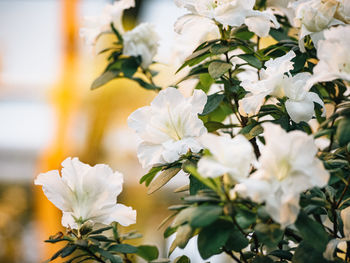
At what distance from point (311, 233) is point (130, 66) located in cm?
63

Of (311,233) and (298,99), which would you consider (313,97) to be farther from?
(311,233)

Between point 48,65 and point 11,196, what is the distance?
48.7 inches

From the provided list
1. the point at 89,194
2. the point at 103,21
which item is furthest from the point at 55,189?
the point at 103,21

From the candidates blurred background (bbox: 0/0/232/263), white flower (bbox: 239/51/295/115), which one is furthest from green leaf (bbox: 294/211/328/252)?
blurred background (bbox: 0/0/232/263)

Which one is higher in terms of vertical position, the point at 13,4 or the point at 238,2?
the point at 238,2

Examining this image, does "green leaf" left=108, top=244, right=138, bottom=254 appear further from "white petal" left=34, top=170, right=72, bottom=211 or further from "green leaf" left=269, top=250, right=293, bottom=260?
"green leaf" left=269, top=250, right=293, bottom=260

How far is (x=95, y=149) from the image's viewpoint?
3.38 m

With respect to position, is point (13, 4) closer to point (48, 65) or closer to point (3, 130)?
point (48, 65)

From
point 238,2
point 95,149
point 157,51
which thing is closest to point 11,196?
point 95,149

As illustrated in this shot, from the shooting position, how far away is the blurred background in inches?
136

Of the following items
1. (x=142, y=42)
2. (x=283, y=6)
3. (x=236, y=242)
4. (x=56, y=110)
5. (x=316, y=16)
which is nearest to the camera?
(x=236, y=242)

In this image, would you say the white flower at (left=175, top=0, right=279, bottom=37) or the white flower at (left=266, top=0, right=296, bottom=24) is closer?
the white flower at (left=175, top=0, right=279, bottom=37)

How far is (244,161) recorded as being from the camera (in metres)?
0.51

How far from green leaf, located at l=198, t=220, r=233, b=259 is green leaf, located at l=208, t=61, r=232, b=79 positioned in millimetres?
271
